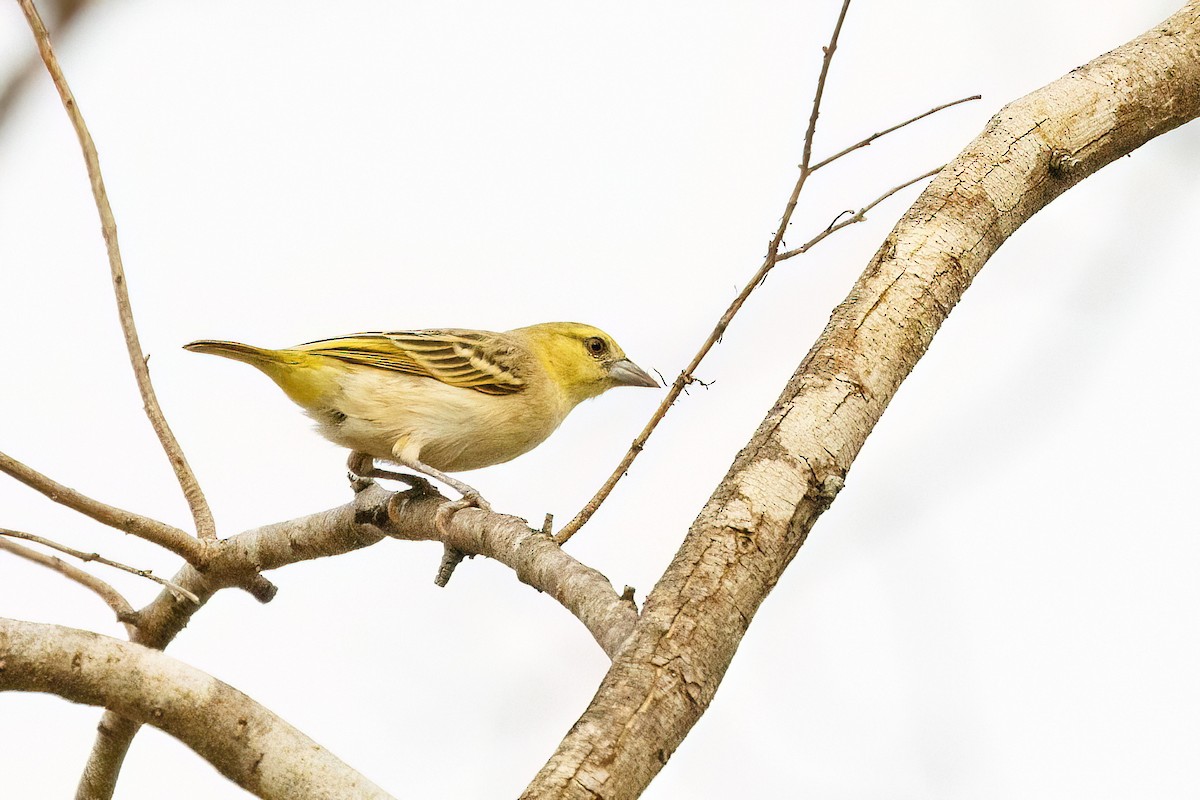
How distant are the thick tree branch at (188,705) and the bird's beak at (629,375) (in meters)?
4.02

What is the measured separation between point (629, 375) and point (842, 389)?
334 cm

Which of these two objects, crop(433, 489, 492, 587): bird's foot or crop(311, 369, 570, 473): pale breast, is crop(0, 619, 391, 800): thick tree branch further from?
crop(311, 369, 570, 473): pale breast

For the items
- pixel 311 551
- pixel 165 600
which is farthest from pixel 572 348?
pixel 165 600

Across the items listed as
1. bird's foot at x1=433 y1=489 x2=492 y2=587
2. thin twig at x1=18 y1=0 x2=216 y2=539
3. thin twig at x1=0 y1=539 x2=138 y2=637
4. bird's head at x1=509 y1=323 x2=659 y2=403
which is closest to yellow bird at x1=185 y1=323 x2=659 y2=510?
bird's head at x1=509 y1=323 x2=659 y2=403

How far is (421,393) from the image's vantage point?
17.0 feet

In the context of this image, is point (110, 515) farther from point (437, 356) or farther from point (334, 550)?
point (437, 356)

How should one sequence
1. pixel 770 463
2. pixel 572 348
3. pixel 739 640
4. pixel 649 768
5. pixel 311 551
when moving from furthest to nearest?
pixel 572 348, pixel 311 551, pixel 770 463, pixel 739 640, pixel 649 768

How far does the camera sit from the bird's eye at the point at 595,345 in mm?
6316

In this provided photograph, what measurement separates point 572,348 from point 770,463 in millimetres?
3604

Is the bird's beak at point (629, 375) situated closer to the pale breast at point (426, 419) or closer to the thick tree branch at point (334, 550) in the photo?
the pale breast at point (426, 419)

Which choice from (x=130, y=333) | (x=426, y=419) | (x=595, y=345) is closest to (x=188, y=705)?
(x=130, y=333)

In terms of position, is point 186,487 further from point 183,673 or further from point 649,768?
point 649,768

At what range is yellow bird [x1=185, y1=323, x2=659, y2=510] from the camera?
5031mm

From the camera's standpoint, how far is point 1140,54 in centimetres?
374
